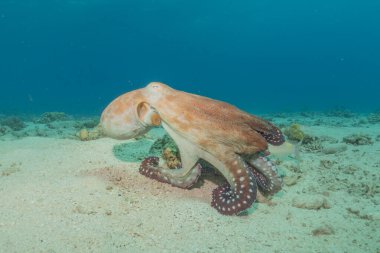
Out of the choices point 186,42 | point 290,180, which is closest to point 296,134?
point 290,180

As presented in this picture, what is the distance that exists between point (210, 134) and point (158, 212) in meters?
1.35

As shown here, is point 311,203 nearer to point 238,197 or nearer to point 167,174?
point 238,197

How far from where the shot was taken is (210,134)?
480 cm

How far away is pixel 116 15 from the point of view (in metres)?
76.8

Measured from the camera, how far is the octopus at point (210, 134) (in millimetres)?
4711

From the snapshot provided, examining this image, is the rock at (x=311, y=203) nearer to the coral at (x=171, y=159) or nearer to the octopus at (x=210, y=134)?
the octopus at (x=210, y=134)

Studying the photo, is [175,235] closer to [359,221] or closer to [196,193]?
[196,193]

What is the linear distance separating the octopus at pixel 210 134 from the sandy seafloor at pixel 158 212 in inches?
13.4

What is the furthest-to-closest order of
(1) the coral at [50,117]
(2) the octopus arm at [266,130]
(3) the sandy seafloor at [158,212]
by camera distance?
1. (1) the coral at [50,117]
2. (2) the octopus arm at [266,130]
3. (3) the sandy seafloor at [158,212]

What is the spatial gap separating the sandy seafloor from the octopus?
340mm

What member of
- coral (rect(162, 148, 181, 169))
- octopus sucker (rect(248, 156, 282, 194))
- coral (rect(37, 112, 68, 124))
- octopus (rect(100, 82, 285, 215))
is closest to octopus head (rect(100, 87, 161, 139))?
octopus (rect(100, 82, 285, 215))

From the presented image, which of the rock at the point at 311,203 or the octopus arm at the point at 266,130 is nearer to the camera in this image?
the octopus arm at the point at 266,130

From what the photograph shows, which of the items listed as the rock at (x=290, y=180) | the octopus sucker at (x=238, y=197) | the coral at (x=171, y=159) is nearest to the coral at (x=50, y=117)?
the coral at (x=171, y=159)

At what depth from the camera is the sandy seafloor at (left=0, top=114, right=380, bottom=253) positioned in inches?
156
